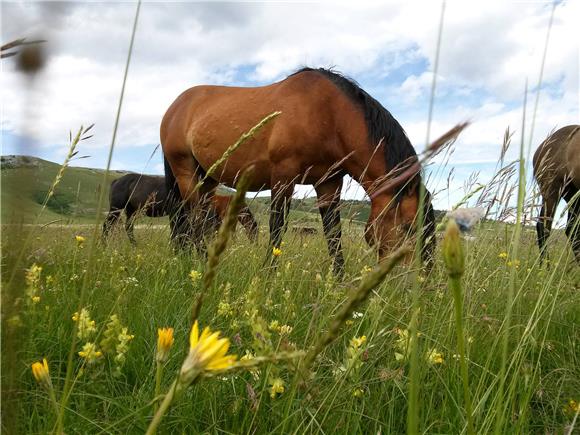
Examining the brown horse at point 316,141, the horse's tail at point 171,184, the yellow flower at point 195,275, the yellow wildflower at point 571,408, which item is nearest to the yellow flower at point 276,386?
the yellow wildflower at point 571,408

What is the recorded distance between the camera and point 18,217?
0.36 m

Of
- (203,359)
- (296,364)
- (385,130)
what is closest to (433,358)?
(296,364)

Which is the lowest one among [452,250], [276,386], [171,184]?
[276,386]

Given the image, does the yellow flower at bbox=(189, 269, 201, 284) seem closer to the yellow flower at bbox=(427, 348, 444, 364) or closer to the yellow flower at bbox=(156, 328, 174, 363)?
the yellow flower at bbox=(427, 348, 444, 364)

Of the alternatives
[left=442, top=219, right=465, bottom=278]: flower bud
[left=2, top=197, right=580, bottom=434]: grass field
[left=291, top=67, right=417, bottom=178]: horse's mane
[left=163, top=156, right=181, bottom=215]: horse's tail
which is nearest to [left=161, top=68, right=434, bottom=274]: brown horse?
[left=291, top=67, right=417, bottom=178]: horse's mane

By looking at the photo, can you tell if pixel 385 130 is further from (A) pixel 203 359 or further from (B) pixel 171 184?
(A) pixel 203 359

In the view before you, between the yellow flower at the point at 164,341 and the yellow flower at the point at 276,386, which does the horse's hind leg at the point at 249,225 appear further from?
the yellow flower at the point at 164,341

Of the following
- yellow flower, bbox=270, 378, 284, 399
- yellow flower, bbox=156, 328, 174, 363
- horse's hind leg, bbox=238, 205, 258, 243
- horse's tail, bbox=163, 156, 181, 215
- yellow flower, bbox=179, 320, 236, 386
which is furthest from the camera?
horse's tail, bbox=163, 156, 181, 215

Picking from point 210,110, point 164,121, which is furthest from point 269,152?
point 164,121

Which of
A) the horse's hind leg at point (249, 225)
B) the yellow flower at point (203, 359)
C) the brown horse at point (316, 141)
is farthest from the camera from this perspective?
the brown horse at point (316, 141)

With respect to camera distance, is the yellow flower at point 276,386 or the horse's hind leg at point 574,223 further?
the horse's hind leg at point 574,223

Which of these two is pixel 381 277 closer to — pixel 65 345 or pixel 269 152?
pixel 65 345

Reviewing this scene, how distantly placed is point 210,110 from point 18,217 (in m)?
6.39

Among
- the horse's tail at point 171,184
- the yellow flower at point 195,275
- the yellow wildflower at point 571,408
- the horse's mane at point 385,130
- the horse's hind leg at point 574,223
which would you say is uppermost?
the horse's mane at point 385,130
